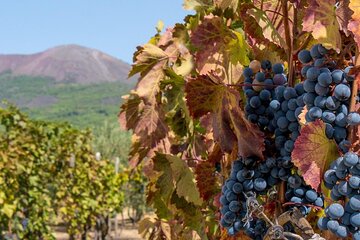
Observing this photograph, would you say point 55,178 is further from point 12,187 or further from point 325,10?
point 325,10

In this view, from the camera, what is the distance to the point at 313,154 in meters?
1.45

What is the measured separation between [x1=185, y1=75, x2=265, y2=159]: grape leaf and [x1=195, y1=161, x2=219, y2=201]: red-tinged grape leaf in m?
0.39

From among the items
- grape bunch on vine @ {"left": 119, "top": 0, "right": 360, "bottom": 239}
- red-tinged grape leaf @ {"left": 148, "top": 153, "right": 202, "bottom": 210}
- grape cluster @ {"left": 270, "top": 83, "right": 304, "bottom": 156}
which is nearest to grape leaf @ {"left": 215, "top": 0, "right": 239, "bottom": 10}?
grape bunch on vine @ {"left": 119, "top": 0, "right": 360, "bottom": 239}

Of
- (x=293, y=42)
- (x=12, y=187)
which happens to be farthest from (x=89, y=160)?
(x=293, y=42)

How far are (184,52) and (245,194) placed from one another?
4.69 ft

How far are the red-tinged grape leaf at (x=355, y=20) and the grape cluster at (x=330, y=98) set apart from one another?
0.11 metres

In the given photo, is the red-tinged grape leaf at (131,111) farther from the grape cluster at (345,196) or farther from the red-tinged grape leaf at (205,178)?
the grape cluster at (345,196)

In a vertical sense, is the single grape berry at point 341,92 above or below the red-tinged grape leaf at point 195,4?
below

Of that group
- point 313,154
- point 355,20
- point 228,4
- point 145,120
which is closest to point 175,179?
point 145,120

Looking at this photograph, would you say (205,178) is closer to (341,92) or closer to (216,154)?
(216,154)

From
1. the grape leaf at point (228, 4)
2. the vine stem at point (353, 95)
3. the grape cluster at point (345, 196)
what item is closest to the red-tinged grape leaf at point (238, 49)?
the grape leaf at point (228, 4)

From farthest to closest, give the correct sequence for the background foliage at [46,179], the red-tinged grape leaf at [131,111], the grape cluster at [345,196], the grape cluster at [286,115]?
the background foliage at [46,179]
the red-tinged grape leaf at [131,111]
the grape cluster at [286,115]
the grape cluster at [345,196]

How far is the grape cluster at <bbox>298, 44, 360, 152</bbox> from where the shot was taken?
4.63 feet

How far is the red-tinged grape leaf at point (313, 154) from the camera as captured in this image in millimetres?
1429
